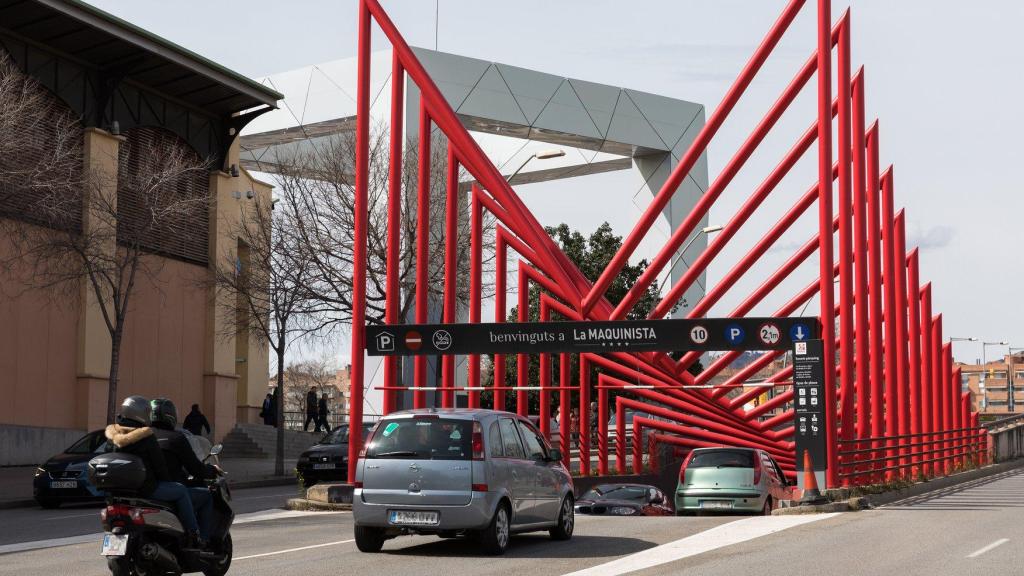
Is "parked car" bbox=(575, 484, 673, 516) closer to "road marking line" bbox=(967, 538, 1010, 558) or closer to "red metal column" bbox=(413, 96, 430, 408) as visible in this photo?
"red metal column" bbox=(413, 96, 430, 408)

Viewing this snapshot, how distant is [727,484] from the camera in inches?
871

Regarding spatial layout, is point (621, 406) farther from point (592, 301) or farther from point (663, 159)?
point (663, 159)

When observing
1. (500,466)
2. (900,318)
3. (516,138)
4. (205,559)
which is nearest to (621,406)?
(900,318)

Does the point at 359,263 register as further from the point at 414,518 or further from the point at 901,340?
the point at 901,340

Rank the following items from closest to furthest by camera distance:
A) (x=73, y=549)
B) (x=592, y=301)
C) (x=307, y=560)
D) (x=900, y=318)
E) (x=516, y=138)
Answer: (x=307, y=560) → (x=73, y=549) → (x=592, y=301) → (x=900, y=318) → (x=516, y=138)

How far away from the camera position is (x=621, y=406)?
110ft

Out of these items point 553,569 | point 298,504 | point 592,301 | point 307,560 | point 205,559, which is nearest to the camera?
point 205,559

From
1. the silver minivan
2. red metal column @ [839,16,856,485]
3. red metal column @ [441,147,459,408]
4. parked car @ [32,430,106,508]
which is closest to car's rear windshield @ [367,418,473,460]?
the silver minivan

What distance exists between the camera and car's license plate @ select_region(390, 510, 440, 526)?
1320cm

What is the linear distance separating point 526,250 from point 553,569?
1949 centimetres

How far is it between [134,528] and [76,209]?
2238cm

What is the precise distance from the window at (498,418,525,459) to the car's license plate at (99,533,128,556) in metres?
5.19

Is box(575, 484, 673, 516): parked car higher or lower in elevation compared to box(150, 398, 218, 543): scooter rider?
lower

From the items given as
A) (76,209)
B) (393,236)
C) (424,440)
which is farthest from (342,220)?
(424,440)
